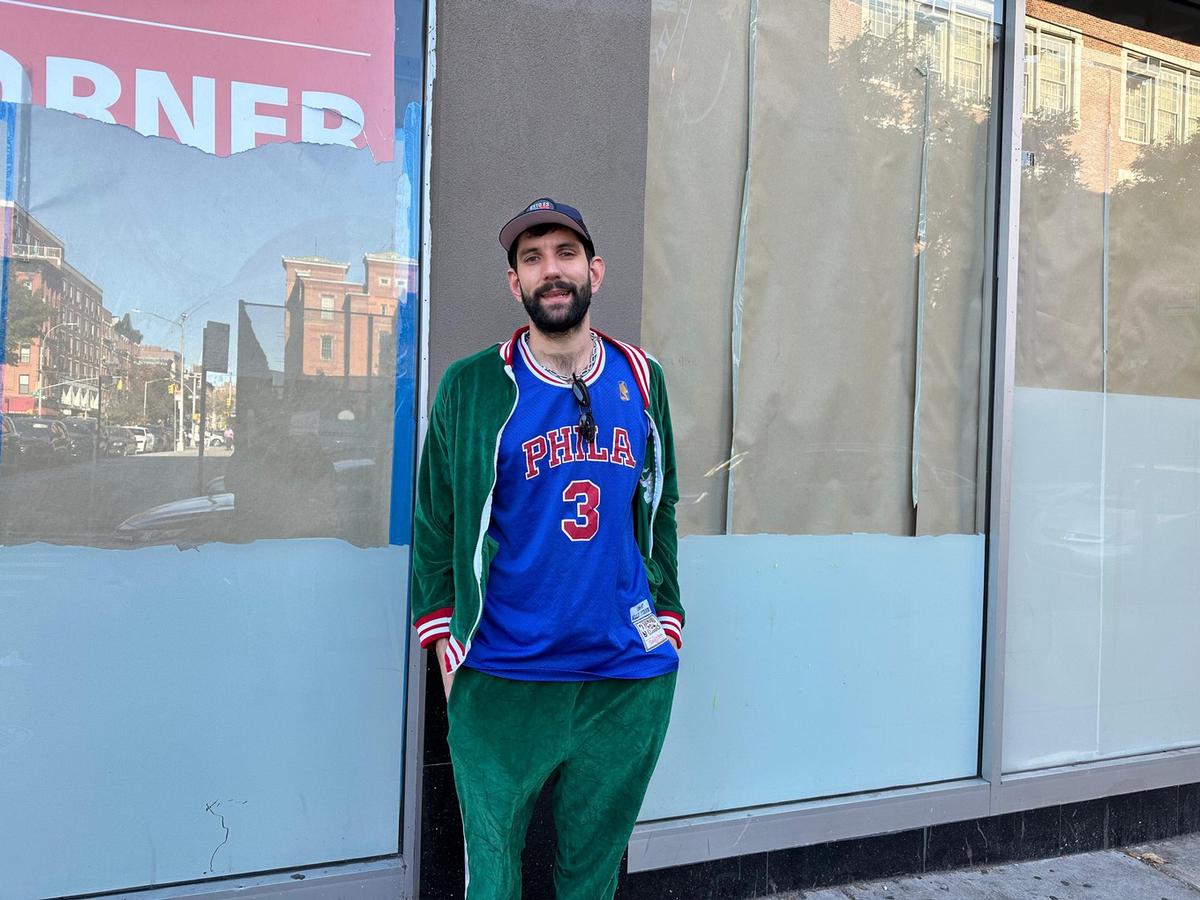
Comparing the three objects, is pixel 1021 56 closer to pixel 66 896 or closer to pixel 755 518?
pixel 755 518

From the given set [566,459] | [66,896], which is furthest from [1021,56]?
[66,896]

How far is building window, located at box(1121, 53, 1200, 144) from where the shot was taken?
4102mm

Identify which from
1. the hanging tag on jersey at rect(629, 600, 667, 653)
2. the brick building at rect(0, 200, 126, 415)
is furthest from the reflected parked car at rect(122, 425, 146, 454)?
the hanging tag on jersey at rect(629, 600, 667, 653)

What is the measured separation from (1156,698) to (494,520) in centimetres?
341

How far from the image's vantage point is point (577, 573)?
2.26 meters

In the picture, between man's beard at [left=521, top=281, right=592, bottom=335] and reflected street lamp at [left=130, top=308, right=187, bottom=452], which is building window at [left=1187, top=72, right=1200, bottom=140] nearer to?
man's beard at [left=521, top=281, right=592, bottom=335]

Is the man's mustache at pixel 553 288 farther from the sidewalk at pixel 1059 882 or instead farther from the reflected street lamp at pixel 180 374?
the sidewalk at pixel 1059 882

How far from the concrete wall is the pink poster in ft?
0.81

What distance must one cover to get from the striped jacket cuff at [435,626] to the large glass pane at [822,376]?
1.16 metres

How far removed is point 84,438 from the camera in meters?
2.62

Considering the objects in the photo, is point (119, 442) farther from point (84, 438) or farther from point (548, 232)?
point (548, 232)

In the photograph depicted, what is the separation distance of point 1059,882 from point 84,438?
3.76m

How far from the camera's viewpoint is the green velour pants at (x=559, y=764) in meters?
2.26

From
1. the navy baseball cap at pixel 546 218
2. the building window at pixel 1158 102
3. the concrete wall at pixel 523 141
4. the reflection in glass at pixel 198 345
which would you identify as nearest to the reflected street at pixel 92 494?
the reflection in glass at pixel 198 345
